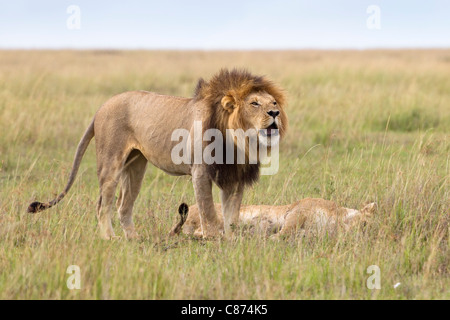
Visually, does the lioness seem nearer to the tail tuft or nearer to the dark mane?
the dark mane

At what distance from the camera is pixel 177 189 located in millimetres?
6879

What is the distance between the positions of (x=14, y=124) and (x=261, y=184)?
397 cm

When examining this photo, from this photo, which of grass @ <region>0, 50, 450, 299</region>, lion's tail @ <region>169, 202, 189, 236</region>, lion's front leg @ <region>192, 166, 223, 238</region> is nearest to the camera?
grass @ <region>0, 50, 450, 299</region>

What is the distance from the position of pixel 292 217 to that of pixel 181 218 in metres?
0.92

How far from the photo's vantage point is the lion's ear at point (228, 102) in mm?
4703

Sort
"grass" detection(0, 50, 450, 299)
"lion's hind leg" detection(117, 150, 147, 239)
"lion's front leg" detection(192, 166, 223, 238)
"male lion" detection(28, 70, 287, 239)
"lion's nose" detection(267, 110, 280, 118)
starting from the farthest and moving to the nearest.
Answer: "lion's hind leg" detection(117, 150, 147, 239)
"lion's front leg" detection(192, 166, 223, 238)
"male lion" detection(28, 70, 287, 239)
"lion's nose" detection(267, 110, 280, 118)
"grass" detection(0, 50, 450, 299)

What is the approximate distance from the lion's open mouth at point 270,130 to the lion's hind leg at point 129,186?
1405 millimetres

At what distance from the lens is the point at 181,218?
5051 millimetres

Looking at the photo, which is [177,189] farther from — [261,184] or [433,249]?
[433,249]

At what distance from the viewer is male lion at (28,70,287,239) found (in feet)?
15.4

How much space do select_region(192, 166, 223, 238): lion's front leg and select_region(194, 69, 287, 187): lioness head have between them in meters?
0.07

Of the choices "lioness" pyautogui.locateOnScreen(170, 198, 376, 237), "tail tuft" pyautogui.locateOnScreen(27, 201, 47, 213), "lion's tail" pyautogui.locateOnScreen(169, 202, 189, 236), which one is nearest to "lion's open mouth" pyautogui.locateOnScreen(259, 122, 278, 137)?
"lioness" pyautogui.locateOnScreen(170, 198, 376, 237)

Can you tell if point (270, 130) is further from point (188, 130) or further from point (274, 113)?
point (188, 130)
